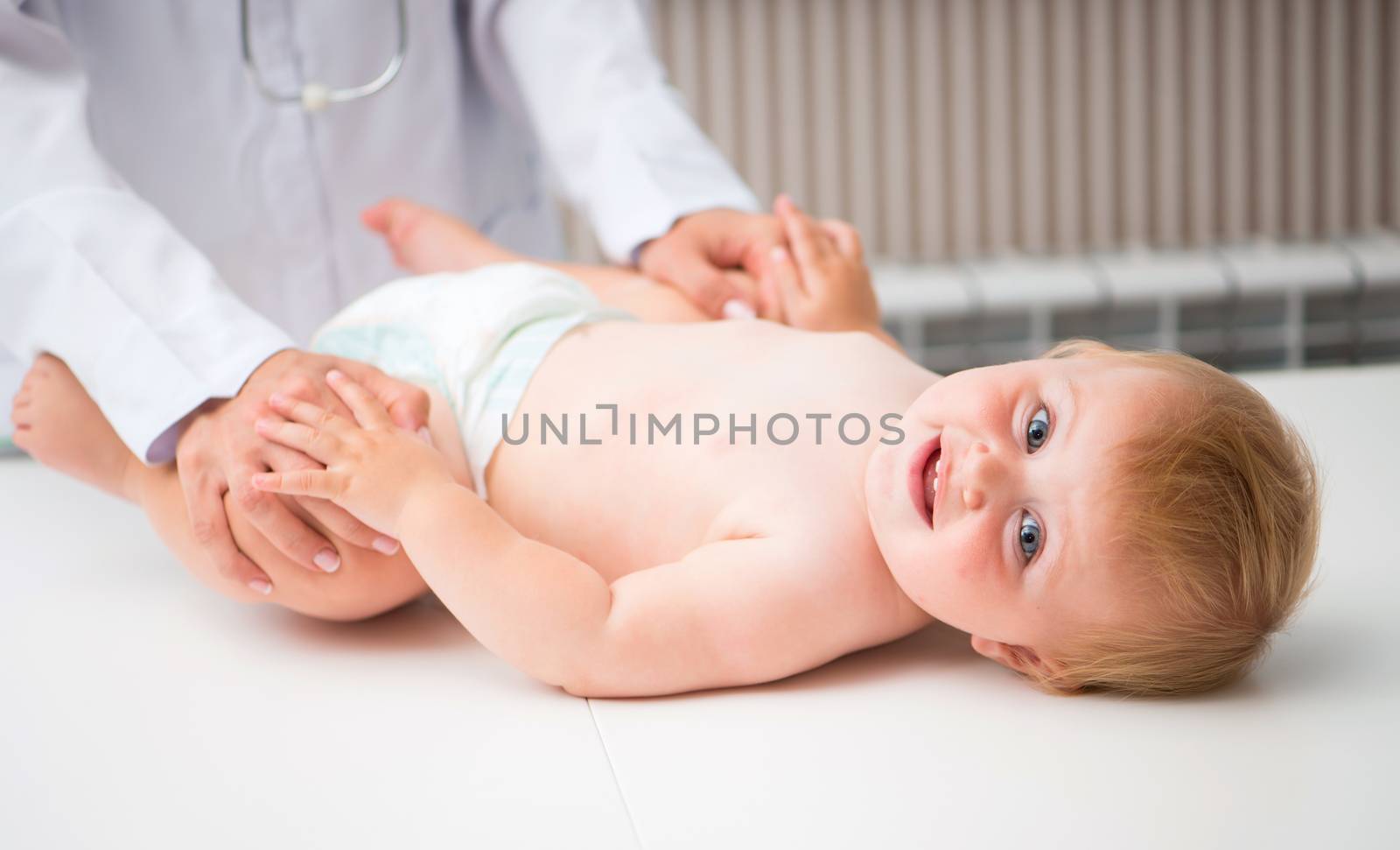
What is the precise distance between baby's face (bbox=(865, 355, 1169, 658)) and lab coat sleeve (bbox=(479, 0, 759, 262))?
0.58 m

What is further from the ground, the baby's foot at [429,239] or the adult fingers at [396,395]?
the baby's foot at [429,239]

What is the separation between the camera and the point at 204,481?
95 cm

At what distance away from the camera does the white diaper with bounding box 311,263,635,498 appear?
1.06 meters

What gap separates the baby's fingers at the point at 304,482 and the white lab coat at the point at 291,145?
223mm

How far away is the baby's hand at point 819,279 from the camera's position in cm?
126

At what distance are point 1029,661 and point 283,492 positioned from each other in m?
0.54

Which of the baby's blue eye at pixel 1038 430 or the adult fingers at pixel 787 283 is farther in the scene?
the adult fingers at pixel 787 283

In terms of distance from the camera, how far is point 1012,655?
87 cm

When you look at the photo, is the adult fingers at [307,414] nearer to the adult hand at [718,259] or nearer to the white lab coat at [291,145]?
the white lab coat at [291,145]

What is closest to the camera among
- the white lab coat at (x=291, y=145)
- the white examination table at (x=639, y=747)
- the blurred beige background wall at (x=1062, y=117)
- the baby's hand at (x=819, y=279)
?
the white examination table at (x=639, y=747)

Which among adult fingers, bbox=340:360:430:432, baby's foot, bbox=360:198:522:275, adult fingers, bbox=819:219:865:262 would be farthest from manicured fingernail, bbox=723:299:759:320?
adult fingers, bbox=340:360:430:432

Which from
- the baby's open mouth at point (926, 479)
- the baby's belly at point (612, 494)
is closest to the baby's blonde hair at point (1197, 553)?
the baby's open mouth at point (926, 479)

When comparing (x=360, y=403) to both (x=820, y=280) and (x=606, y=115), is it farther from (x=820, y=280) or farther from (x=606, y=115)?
(x=606, y=115)

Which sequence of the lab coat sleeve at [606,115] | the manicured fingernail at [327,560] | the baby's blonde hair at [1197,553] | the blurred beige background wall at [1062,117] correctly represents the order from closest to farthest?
the baby's blonde hair at [1197,553] < the manicured fingernail at [327,560] < the lab coat sleeve at [606,115] < the blurred beige background wall at [1062,117]
